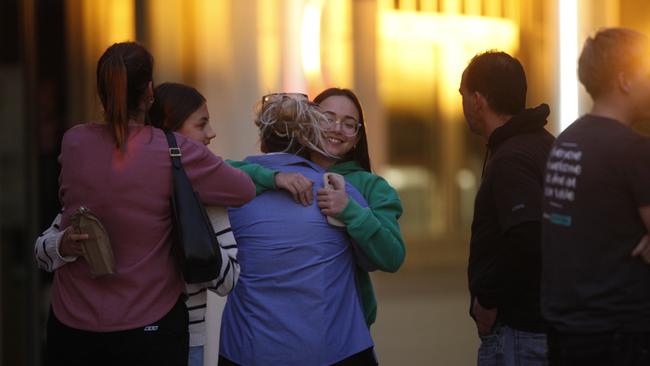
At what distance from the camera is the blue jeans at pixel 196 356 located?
3.60m

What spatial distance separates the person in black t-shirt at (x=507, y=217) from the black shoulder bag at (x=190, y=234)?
0.92 metres

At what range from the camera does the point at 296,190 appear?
343 cm

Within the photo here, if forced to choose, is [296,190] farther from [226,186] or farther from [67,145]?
[67,145]

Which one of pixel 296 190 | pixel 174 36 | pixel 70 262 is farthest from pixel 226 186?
pixel 174 36

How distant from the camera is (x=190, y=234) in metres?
3.13

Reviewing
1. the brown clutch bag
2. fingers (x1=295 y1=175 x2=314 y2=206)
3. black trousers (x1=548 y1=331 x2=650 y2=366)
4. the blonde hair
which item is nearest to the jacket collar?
the blonde hair

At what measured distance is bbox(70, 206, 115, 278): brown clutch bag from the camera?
10.1 feet

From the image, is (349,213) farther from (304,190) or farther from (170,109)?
(170,109)

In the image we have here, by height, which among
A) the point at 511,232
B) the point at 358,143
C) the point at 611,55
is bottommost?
the point at 511,232

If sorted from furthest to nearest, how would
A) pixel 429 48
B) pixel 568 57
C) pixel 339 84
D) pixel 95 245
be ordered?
pixel 568 57 → pixel 429 48 → pixel 339 84 → pixel 95 245

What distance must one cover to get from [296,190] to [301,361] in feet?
1.59

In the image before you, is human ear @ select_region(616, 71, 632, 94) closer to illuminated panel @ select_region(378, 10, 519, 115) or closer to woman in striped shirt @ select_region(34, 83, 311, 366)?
woman in striped shirt @ select_region(34, 83, 311, 366)

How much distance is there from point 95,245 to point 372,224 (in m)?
0.81

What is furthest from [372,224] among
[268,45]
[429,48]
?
[429,48]
